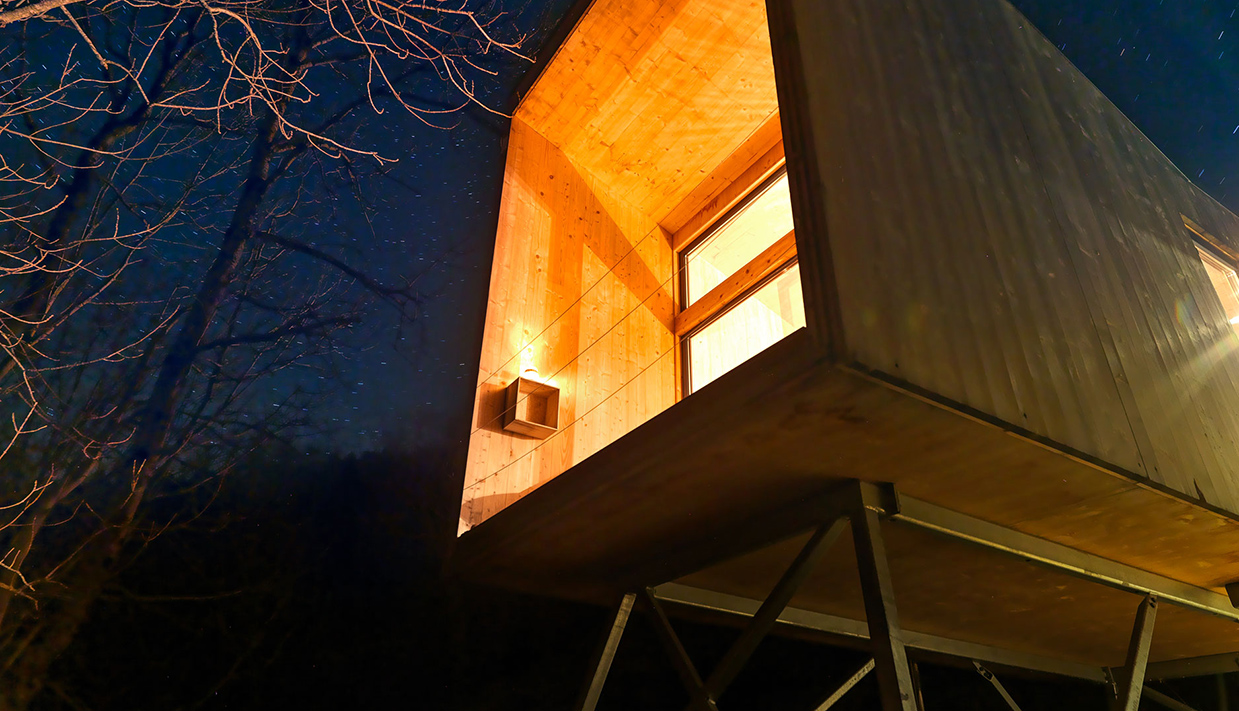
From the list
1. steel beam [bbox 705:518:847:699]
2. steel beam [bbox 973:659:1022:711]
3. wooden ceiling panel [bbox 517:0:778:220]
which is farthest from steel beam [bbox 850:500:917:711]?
wooden ceiling panel [bbox 517:0:778:220]

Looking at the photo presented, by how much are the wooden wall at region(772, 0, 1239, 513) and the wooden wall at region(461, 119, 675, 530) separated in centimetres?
366

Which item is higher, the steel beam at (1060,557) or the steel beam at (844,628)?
the steel beam at (1060,557)

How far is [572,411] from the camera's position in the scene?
685 centimetres

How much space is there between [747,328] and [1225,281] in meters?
5.94

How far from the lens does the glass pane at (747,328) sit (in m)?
6.98

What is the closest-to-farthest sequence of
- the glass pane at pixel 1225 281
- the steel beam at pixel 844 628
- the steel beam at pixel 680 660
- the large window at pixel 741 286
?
the steel beam at pixel 680 660, the steel beam at pixel 844 628, the large window at pixel 741 286, the glass pane at pixel 1225 281

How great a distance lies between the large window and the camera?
7.12 meters

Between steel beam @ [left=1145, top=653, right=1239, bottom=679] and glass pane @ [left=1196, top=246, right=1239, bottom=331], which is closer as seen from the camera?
steel beam @ [left=1145, top=653, right=1239, bottom=679]

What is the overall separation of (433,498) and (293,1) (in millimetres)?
7003

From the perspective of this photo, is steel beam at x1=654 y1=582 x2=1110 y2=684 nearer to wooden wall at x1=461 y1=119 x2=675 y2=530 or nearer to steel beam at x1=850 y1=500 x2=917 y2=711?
wooden wall at x1=461 y1=119 x2=675 y2=530

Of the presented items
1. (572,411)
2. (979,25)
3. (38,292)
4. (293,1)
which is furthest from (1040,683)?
(293,1)

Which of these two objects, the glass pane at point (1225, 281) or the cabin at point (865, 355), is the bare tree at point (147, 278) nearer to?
the cabin at point (865, 355)

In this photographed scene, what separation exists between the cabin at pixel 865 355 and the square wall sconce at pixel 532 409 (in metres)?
0.03

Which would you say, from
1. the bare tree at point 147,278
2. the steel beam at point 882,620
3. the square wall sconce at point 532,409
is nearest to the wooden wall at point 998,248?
the steel beam at point 882,620
